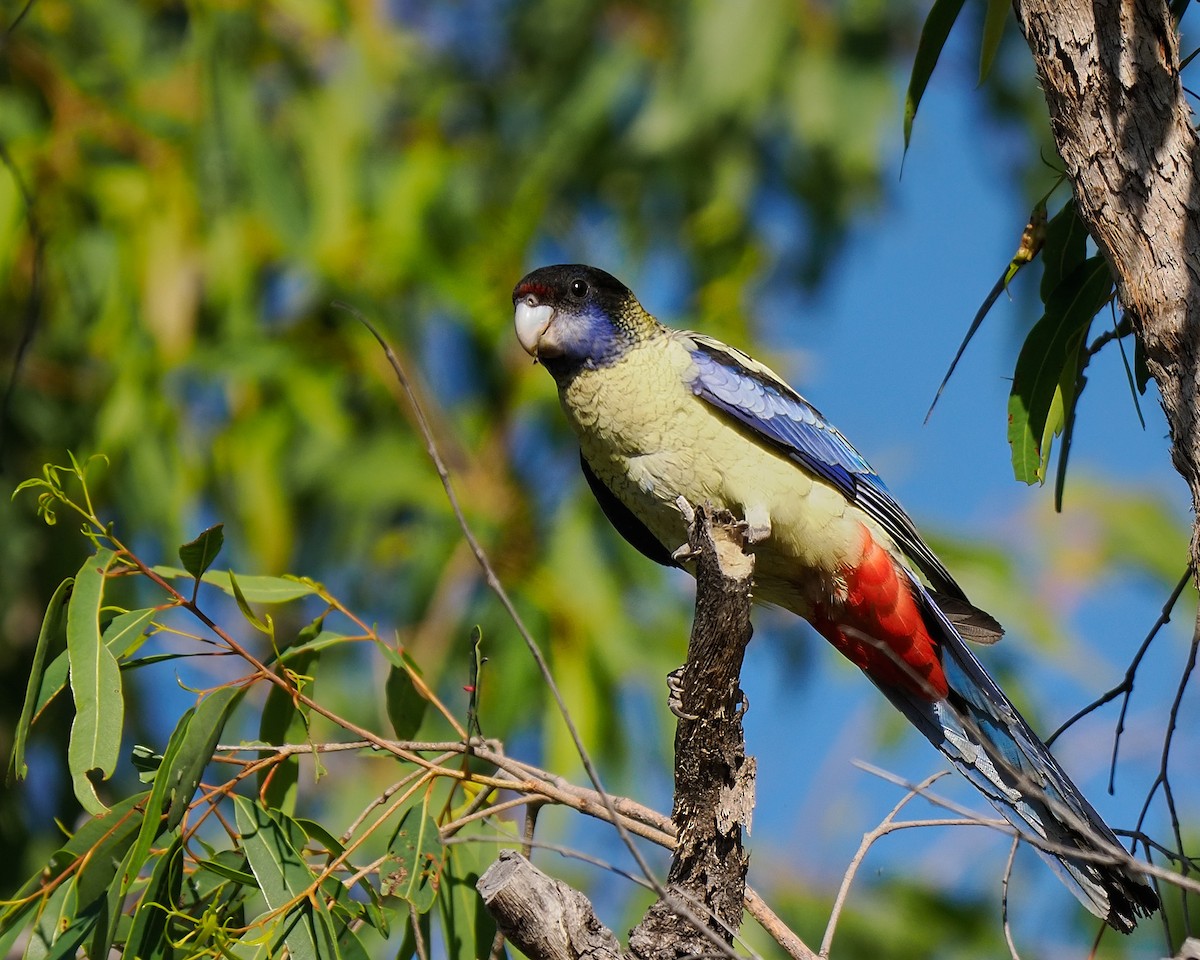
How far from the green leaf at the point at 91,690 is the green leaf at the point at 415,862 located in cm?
56

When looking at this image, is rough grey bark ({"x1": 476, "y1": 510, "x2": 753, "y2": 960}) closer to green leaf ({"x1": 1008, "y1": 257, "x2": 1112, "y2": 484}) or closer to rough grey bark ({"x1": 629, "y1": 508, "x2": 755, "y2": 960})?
rough grey bark ({"x1": 629, "y1": 508, "x2": 755, "y2": 960})

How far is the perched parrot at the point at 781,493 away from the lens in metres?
3.52

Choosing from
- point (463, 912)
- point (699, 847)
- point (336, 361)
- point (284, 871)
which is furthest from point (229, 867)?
point (336, 361)

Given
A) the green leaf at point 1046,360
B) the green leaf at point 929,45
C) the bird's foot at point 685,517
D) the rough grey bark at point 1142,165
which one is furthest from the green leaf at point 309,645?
the rough grey bark at point 1142,165

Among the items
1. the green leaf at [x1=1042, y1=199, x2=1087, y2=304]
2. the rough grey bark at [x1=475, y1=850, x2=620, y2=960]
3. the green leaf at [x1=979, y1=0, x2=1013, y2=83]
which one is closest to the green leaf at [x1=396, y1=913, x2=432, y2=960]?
the rough grey bark at [x1=475, y1=850, x2=620, y2=960]

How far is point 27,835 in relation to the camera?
553 centimetres

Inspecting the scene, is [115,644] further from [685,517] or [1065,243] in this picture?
[1065,243]

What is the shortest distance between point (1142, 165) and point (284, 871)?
1.98 metres

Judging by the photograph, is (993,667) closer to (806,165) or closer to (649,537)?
(649,537)

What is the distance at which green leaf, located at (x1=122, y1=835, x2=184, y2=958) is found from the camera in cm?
257

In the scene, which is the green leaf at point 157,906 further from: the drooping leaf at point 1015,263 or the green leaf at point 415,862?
the drooping leaf at point 1015,263

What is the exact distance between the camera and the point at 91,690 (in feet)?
8.63

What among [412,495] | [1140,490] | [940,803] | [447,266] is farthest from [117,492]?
[1140,490]

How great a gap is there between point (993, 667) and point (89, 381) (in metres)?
4.16
